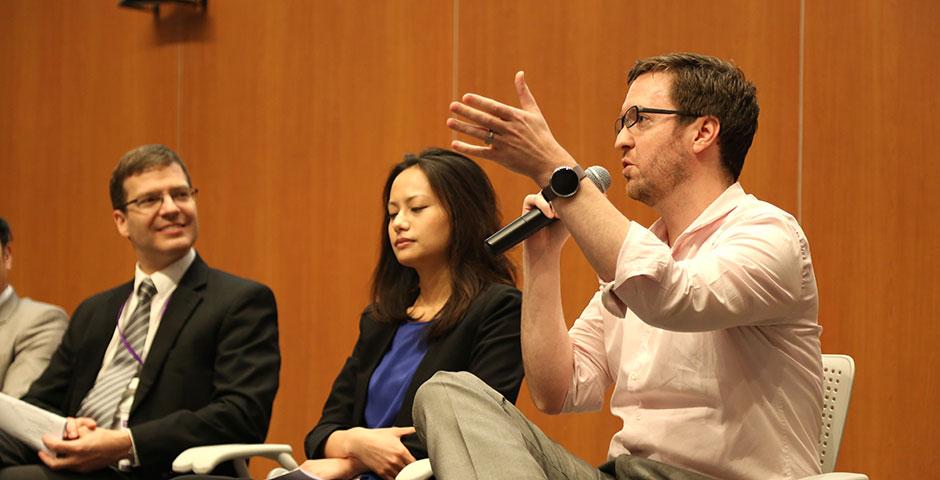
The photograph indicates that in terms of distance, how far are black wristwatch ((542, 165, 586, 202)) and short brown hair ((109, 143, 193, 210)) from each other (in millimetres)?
2019

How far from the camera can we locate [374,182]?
4750 mm

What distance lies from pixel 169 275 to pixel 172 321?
0.18 m

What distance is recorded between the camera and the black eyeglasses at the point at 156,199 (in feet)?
11.9

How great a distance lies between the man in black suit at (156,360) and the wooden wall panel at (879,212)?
5.83ft

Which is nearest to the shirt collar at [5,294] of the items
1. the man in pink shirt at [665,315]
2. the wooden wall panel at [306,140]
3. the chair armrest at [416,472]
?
the wooden wall panel at [306,140]

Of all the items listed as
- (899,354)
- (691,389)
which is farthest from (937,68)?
(691,389)

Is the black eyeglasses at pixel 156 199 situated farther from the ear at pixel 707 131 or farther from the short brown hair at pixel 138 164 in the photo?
the ear at pixel 707 131

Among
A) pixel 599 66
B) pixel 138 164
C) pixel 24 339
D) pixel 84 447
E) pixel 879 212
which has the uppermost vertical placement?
pixel 599 66

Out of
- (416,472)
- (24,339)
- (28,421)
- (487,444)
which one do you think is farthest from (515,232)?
(24,339)

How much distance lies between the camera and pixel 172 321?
346cm

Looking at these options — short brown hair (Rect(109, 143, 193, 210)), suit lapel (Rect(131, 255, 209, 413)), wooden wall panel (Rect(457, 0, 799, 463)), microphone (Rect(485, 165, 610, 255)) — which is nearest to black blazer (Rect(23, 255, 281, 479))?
suit lapel (Rect(131, 255, 209, 413))

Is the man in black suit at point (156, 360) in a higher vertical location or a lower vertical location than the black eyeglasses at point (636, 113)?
lower

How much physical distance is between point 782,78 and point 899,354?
37.0 inches

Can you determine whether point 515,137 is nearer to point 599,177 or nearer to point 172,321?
point 599,177
